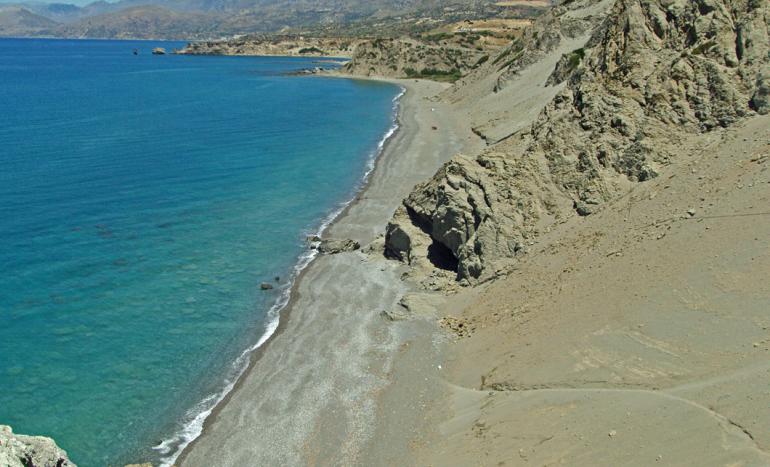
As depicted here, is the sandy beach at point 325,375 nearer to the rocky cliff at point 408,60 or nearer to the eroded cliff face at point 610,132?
the eroded cliff face at point 610,132

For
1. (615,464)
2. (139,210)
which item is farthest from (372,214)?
(615,464)

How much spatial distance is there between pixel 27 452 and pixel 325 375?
39.2 feet

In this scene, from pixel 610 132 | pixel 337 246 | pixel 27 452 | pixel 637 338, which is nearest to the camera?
pixel 27 452

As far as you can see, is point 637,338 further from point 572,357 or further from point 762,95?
point 762,95

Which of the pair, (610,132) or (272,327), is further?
(610,132)

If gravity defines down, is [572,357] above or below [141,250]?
above

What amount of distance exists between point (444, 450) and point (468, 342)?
19.6ft

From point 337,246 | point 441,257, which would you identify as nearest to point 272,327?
point 337,246

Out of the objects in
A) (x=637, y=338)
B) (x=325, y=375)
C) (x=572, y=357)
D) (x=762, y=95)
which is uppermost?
(x=762, y=95)

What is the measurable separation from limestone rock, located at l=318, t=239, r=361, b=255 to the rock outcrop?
860 inches

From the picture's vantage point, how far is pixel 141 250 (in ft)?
113

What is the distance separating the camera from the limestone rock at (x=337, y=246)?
113ft

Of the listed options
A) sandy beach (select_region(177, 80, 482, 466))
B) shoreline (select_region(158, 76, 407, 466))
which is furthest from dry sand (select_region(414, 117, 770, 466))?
shoreline (select_region(158, 76, 407, 466))

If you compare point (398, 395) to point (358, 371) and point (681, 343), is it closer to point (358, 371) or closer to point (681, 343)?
point (358, 371)
